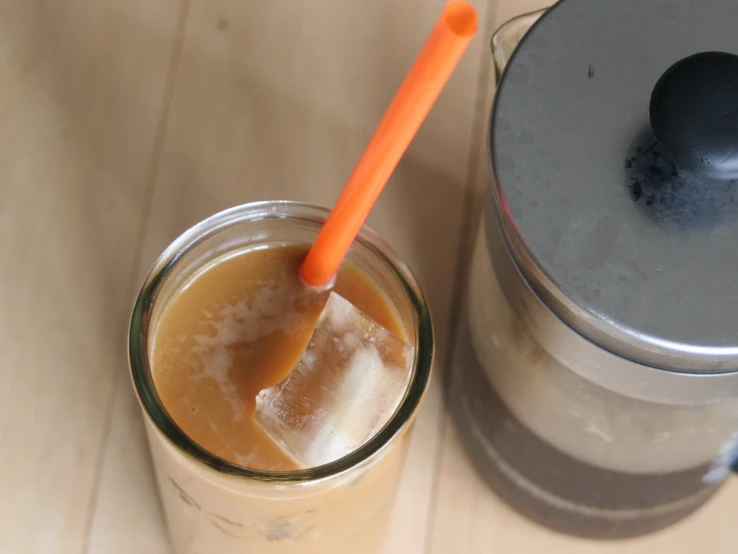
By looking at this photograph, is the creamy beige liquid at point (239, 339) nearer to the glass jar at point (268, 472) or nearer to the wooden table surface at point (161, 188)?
the glass jar at point (268, 472)

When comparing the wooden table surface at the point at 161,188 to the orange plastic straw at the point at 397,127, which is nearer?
the orange plastic straw at the point at 397,127

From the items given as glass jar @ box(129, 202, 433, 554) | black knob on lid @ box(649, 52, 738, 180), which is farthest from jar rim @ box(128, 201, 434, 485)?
black knob on lid @ box(649, 52, 738, 180)

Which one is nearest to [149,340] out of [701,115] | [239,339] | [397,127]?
[239,339]

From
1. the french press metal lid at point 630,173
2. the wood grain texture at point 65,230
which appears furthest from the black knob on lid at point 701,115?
the wood grain texture at point 65,230

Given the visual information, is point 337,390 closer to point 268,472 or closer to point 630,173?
point 268,472

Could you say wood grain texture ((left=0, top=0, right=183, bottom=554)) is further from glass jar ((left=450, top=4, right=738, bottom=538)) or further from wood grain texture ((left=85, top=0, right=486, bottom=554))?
glass jar ((left=450, top=4, right=738, bottom=538))

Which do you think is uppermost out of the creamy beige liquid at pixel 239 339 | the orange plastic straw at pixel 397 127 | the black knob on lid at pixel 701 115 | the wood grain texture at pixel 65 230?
the black knob on lid at pixel 701 115
